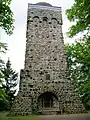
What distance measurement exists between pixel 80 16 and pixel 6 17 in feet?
10.7

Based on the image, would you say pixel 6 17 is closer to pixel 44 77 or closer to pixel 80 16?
pixel 80 16

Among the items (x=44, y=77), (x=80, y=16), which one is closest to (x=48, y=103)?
(x=44, y=77)

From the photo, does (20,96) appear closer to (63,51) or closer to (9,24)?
(63,51)

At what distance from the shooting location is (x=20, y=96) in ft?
52.5

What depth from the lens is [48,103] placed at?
1653 centimetres

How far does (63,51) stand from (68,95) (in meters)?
4.21

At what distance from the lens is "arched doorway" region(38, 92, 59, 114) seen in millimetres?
16109

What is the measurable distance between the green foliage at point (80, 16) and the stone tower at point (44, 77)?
7.43m

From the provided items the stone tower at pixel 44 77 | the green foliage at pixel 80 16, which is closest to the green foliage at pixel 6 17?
the green foliage at pixel 80 16

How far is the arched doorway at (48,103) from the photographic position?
634 inches

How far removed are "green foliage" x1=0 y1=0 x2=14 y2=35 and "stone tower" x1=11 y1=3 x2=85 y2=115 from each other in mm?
8201

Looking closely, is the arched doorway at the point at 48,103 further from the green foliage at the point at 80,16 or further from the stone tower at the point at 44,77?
the green foliage at the point at 80,16

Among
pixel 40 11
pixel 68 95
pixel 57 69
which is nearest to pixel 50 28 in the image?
pixel 40 11

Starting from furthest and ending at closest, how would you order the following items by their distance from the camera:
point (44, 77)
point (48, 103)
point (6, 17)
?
point (44, 77), point (48, 103), point (6, 17)
